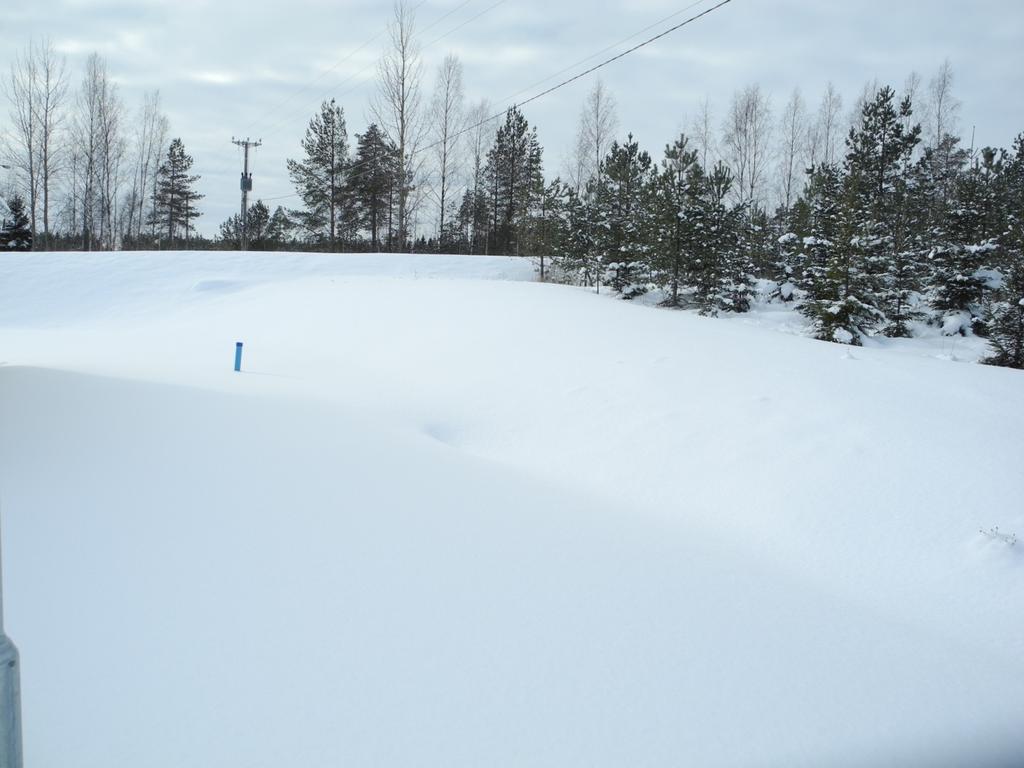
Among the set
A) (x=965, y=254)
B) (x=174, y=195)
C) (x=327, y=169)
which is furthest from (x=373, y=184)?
(x=965, y=254)

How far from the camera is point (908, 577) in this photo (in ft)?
12.9

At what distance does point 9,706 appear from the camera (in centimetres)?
131

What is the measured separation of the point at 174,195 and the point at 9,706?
51.6 m

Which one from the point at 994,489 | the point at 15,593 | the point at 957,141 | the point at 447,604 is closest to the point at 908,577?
the point at 994,489

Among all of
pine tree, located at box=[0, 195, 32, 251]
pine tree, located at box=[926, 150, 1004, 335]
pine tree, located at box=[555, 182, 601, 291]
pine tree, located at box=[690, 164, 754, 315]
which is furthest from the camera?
pine tree, located at box=[0, 195, 32, 251]

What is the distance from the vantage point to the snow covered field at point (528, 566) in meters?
2.56

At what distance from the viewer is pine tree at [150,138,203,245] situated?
44.6 meters

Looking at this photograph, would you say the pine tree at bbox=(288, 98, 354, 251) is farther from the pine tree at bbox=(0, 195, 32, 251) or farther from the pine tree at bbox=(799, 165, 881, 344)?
the pine tree at bbox=(799, 165, 881, 344)

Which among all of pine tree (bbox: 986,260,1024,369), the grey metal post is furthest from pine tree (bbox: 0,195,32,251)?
pine tree (bbox: 986,260,1024,369)

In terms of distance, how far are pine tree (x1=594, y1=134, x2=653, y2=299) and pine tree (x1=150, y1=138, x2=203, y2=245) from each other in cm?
3698

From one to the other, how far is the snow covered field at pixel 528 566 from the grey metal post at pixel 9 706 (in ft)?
3.62

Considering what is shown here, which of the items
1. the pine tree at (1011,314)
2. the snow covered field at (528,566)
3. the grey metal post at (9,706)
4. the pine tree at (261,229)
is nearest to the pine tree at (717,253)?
the pine tree at (1011,314)

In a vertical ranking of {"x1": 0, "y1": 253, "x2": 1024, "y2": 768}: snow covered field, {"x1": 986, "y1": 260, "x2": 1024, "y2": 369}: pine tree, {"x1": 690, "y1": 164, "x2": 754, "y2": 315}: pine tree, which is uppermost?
{"x1": 690, "y1": 164, "x2": 754, "y2": 315}: pine tree

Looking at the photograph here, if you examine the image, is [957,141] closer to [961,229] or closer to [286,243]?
[961,229]
